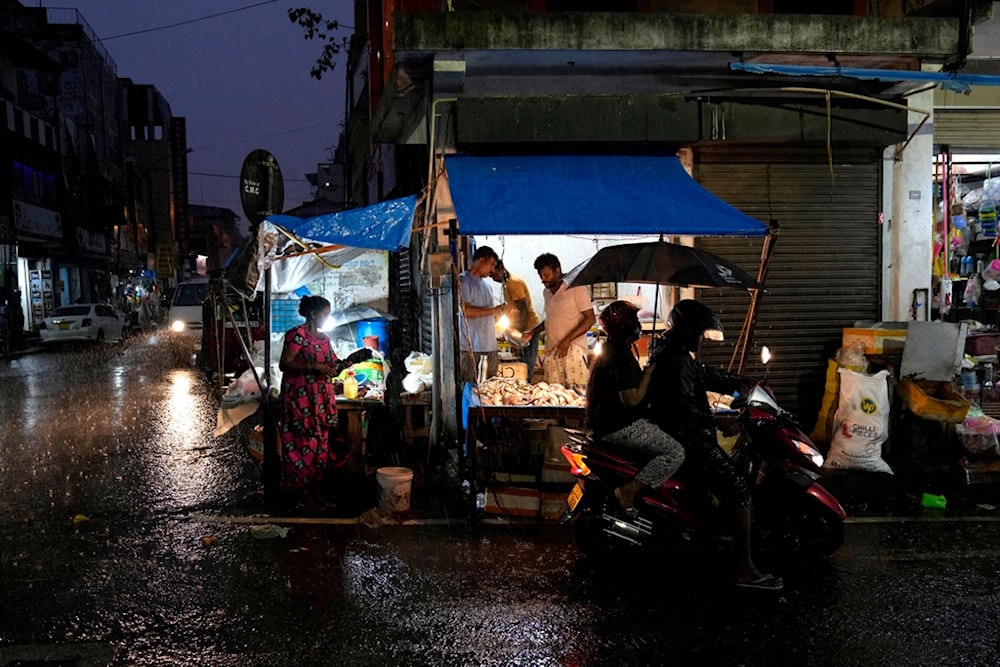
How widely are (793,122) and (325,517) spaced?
697 centimetres

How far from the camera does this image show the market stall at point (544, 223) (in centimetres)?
693

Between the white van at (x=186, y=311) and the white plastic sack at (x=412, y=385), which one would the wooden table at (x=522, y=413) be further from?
the white van at (x=186, y=311)

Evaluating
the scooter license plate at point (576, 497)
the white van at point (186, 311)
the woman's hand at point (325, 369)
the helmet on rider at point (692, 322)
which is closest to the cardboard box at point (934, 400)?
the helmet on rider at point (692, 322)

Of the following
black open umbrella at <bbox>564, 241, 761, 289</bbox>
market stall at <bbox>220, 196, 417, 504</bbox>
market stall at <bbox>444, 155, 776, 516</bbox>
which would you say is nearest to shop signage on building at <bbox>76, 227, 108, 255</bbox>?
market stall at <bbox>220, 196, 417, 504</bbox>

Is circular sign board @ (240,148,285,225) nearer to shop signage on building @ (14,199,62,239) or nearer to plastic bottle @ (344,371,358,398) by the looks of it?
plastic bottle @ (344,371,358,398)

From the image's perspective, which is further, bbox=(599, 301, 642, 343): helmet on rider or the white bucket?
the white bucket

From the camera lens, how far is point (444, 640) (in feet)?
14.8

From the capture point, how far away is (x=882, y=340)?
28.6 ft

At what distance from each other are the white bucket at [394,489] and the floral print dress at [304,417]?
2.42 feet

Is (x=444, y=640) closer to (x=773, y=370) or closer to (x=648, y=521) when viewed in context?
(x=648, y=521)

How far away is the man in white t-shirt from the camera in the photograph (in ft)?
26.7

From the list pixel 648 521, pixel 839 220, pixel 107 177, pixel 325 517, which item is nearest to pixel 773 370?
pixel 839 220

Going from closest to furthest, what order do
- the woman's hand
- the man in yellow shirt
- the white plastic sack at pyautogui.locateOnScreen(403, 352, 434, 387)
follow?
the woman's hand → the white plastic sack at pyautogui.locateOnScreen(403, 352, 434, 387) → the man in yellow shirt

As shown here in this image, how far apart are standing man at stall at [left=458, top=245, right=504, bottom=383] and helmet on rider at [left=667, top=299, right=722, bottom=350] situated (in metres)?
3.71
